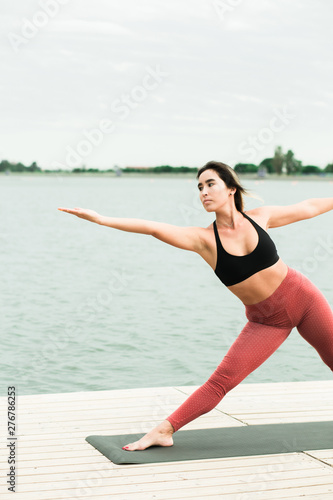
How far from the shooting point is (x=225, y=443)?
3.79 m

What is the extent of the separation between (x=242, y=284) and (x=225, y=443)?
0.86 meters

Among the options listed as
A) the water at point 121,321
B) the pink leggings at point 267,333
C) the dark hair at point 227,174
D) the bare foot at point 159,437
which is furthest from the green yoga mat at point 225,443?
the water at point 121,321

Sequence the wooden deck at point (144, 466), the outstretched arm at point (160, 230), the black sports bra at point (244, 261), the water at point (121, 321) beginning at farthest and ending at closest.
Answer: the water at point (121, 321) → the black sports bra at point (244, 261) → the outstretched arm at point (160, 230) → the wooden deck at point (144, 466)

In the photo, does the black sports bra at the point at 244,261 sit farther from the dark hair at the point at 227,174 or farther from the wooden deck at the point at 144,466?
the wooden deck at the point at 144,466

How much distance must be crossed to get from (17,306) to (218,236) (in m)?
11.5

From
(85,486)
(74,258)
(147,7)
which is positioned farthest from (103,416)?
(147,7)

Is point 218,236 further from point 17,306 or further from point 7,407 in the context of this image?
point 17,306

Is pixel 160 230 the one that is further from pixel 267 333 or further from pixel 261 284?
pixel 267 333

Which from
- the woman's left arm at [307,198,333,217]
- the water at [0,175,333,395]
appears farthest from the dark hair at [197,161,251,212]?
the water at [0,175,333,395]

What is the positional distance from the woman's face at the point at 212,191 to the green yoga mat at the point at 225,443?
3.96 feet

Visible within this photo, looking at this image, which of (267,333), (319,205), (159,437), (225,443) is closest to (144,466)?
(159,437)

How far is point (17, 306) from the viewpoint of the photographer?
47.8ft

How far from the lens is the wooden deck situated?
3188 mm

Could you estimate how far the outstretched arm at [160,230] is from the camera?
3.44 metres
